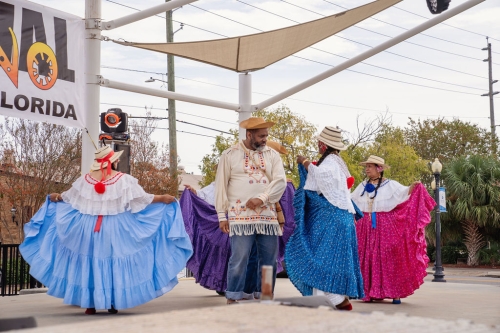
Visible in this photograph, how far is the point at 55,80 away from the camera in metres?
8.23

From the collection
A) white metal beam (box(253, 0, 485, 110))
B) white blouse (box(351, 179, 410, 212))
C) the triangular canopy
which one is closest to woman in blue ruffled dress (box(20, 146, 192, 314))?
white blouse (box(351, 179, 410, 212))

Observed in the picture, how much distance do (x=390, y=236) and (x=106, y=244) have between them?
12.2ft

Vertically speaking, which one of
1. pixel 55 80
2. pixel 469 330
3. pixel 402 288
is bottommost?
pixel 402 288

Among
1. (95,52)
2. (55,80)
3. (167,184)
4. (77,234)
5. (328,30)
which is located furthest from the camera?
(167,184)

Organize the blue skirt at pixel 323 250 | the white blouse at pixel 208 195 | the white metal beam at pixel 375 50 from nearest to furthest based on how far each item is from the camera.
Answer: the blue skirt at pixel 323 250
the white blouse at pixel 208 195
the white metal beam at pixel 375 50

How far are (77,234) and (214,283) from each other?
2320mm

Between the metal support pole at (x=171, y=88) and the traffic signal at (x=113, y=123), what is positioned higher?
the metal support pole at (x=171, y=88)

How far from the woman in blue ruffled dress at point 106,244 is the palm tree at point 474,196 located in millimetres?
21221

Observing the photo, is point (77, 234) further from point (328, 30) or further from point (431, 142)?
point (431, 142)

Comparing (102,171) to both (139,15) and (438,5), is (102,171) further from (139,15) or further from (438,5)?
(438,5)

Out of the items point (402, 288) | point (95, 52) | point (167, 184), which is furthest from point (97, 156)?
point (167, 184)

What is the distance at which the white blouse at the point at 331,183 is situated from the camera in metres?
7.60

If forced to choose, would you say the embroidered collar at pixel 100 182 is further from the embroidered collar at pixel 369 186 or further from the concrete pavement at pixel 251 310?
the embroidered collar at pixel 369 186

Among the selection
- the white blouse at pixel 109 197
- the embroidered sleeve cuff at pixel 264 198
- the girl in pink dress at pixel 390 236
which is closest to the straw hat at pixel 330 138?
the embroidered sleeve cuff at pixel 264 198
